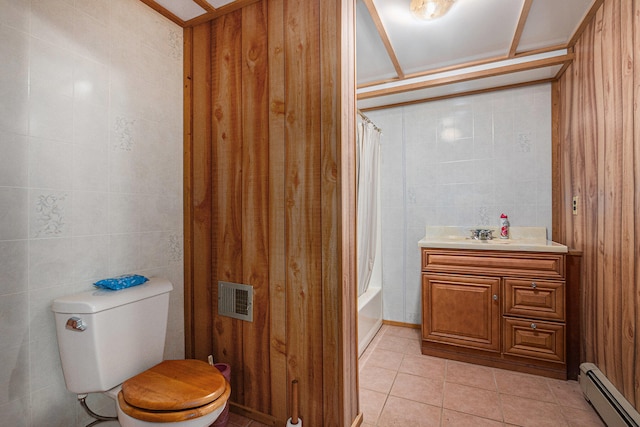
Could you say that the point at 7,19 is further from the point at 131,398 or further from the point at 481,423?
the point at 481,423

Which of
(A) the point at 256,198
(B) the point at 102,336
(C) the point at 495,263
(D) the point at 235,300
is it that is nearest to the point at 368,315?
(C) the point at 495,263

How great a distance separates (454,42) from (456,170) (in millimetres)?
1086

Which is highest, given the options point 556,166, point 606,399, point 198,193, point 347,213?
point 556,166

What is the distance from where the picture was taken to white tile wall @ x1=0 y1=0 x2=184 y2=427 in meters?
1.16

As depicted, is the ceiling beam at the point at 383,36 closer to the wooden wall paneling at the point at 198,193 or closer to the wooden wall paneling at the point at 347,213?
the wooden wall paneling at the point at 347,213

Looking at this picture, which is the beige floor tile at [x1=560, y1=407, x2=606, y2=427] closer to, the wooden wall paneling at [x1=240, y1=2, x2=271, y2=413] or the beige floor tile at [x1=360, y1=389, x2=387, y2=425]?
the beige floor tile at [x1=360, y1=389, x2=387, y2=425]

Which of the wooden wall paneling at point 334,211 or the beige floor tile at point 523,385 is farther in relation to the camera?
the beige floor tile at point 523,385

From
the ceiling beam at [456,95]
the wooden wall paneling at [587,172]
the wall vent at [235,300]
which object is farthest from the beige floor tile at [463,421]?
the ceiling beam at [456,95]

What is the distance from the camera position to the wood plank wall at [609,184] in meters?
1.42

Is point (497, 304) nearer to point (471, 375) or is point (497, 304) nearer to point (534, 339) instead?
point (534, 339)

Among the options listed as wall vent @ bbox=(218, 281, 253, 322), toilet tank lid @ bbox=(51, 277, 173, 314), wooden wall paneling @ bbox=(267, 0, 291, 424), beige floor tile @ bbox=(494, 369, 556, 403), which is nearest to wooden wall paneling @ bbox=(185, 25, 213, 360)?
wall vent @ bbox=(218, 281, 253, 322)

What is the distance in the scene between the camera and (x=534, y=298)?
6.77ft

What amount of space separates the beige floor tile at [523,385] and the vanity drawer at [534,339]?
14cm

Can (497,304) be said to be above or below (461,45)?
below
